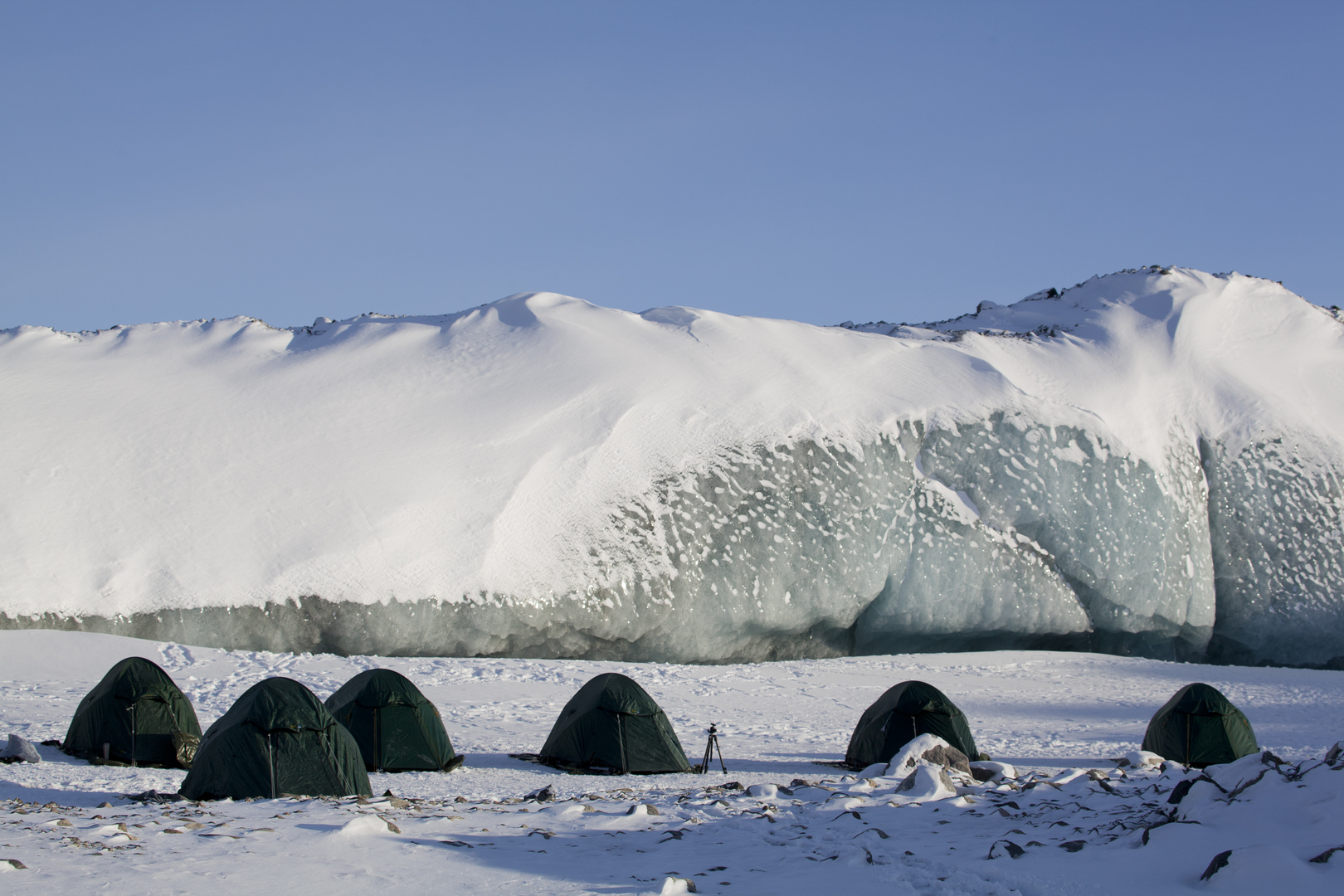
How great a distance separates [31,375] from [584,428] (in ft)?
30.6

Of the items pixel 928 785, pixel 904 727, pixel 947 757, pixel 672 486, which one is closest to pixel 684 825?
pixel 928 785

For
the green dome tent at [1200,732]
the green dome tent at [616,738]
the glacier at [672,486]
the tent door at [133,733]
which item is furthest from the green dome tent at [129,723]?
the green dome tent at [1200,732]

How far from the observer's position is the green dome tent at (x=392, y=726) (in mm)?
9977

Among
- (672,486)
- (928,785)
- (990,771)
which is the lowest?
(990,771)

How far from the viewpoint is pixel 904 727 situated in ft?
35.8

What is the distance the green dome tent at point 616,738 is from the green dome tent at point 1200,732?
5.21 m

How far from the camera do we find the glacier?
1577cm

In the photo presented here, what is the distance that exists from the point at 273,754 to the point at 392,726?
1.99 metres

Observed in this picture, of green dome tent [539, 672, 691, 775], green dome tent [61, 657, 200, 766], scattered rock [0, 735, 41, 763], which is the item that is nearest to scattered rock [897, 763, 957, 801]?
green dome tent [539, 672, 691, 775]

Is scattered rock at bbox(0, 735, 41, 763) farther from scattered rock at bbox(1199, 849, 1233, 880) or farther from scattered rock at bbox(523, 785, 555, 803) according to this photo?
scattered rock at bbox(1199, 849, 1233, 880)

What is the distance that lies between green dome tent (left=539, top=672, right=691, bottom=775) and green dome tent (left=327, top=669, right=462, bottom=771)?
41.7 inches

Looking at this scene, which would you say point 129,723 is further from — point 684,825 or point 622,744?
point 684,825

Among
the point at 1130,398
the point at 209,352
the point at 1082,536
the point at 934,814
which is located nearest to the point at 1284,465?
the point at 1130,398

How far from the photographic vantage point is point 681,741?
11703 millimetres
